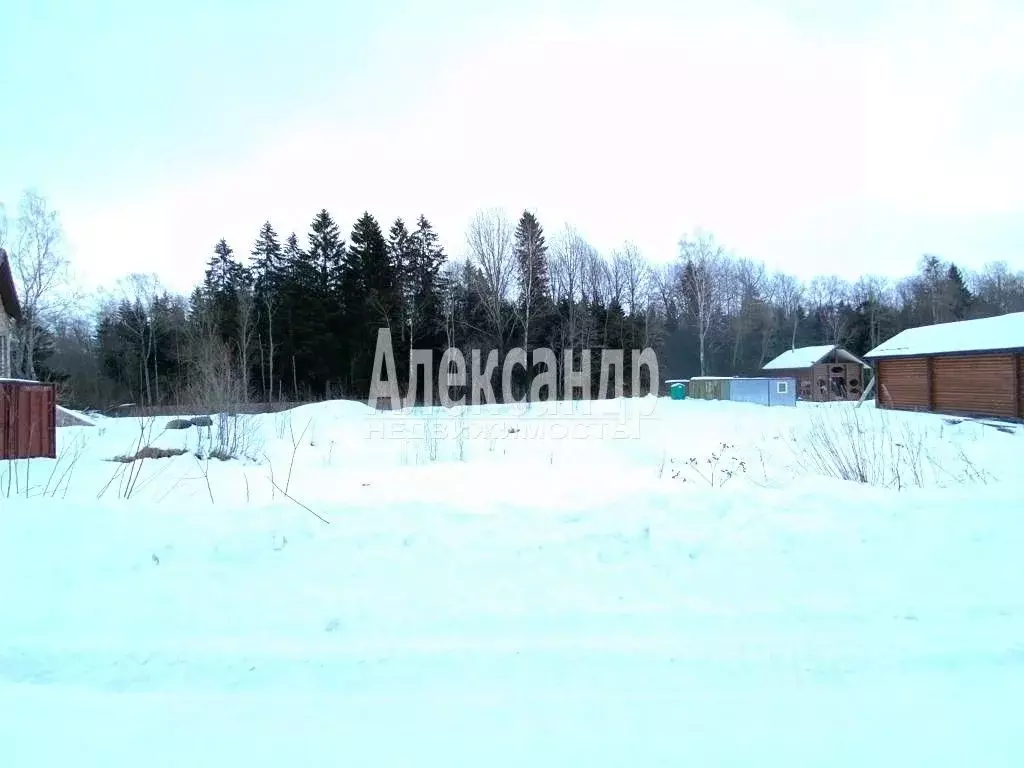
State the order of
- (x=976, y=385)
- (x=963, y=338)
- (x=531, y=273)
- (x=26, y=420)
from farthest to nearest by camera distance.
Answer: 1. (x=531, y=273)
2. (x=963, y=338)
3. (x=976, y=385)
4. (x=26, y=420)

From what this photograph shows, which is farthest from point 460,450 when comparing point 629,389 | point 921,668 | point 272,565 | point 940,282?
point 940,282

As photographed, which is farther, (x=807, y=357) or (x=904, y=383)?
(x=807, y=357)

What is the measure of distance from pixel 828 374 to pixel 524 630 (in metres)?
38.0

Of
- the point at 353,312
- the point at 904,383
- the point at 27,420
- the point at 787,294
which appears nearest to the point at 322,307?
the point at 353,312

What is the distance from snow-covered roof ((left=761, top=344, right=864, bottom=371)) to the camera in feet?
115

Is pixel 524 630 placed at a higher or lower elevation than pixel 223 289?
lower

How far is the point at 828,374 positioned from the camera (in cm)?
3509

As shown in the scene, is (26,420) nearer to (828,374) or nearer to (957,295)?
(828,374)

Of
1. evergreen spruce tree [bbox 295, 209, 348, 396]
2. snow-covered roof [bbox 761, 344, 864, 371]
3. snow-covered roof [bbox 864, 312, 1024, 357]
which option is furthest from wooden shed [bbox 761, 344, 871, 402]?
evergreen spruce tree [bbox 295, 209, 348, 396]

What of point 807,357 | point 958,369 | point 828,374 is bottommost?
point 958,369

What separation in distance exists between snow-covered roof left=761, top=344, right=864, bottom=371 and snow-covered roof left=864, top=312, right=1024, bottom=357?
36.5 feet

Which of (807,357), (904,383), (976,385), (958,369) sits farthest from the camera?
(807,357)

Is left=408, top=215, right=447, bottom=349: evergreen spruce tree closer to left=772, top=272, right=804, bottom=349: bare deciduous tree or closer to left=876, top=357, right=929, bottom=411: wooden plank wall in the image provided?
left=876, top=357, right=929, bottom=411: wooden plank wall

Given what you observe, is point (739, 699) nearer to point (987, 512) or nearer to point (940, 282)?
point (987, 512)
